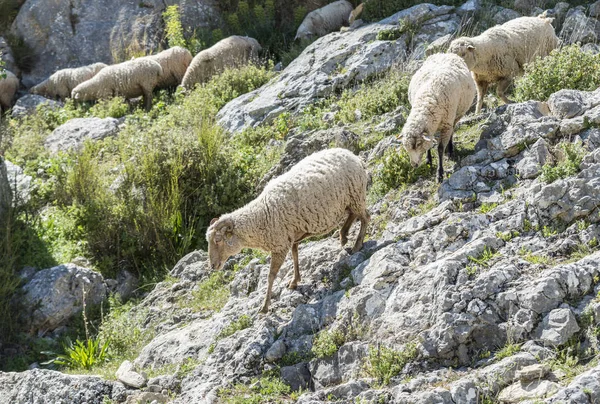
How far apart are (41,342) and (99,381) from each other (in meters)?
2.73

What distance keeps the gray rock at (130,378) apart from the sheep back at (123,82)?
11.2 metres

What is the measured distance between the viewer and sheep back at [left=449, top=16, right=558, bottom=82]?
13.4 m

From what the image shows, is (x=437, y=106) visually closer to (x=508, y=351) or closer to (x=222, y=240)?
(x=222, y=240)

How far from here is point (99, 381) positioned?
945 centimetres

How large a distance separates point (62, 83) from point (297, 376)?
48.0ft

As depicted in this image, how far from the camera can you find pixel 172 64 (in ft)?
67.4

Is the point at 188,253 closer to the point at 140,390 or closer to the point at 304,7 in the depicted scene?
the point at 140,390

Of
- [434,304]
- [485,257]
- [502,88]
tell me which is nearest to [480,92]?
[502,88]

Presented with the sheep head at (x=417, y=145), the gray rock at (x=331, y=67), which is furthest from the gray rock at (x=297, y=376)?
the gray rock at (x=331, y=67)

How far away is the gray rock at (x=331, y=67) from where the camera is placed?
15.5m

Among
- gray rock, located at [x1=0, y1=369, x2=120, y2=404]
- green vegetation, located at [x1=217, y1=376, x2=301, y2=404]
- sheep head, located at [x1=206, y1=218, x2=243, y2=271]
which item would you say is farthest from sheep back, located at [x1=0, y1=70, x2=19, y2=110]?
green vegetation, located at [x1=217, y1=376, x2=301, y2=404]

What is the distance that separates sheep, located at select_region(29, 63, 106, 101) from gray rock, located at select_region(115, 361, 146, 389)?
12654 mm

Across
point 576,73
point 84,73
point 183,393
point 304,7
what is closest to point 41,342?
point 183,393

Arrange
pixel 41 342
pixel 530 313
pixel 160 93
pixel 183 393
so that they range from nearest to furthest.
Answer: pixel 530 313 < pixel 183 393 < pixel 41 342 < pixel 160 93
